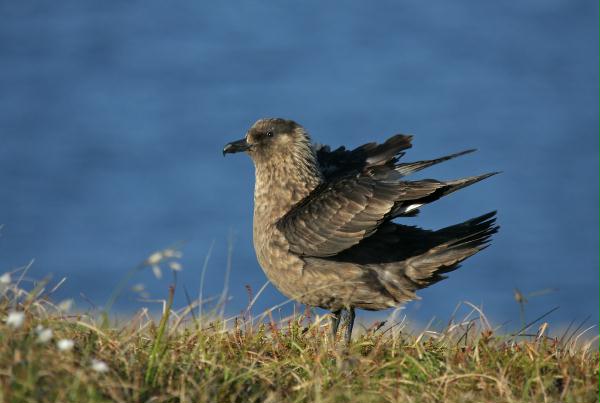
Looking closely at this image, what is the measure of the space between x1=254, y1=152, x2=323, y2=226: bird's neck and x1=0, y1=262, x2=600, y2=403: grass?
4.32 ft

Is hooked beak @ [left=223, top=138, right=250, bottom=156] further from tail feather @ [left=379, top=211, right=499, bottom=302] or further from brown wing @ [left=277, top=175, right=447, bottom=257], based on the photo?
tail feather @ [left=379, top=211, right=499, bottom=302]

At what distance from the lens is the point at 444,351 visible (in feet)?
18.7

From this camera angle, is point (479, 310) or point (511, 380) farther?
point (479, 310)

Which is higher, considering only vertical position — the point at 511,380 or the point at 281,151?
the point at 281,151

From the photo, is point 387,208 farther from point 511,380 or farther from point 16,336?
point 16,336

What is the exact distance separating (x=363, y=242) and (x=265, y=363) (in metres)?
1.82

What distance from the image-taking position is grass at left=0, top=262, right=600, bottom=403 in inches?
164

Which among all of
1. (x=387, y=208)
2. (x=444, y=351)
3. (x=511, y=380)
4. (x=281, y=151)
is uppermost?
(x=281, y=151)

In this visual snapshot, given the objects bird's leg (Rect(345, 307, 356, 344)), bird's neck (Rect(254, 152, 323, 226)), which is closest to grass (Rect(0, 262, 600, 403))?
bird's leg (Rect(345, 307, 356, 344))

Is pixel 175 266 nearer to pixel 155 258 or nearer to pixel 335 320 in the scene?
pixel 155 258

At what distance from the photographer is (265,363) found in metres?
5.16

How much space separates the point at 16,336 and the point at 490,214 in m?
3.72

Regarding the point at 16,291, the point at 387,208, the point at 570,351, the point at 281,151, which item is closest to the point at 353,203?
the point at 387,208

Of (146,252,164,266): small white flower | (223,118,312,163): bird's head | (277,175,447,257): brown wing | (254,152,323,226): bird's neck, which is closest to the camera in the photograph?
(146,252,164,266): small white flower
